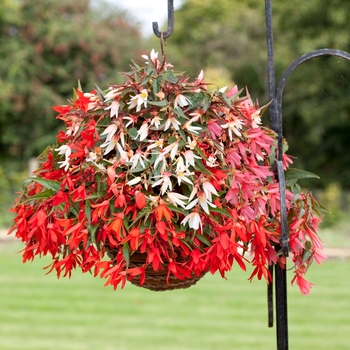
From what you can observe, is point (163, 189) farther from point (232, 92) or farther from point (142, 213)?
point (232, 92)

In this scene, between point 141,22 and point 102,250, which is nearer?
point 102,250

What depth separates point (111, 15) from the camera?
12.5 meters

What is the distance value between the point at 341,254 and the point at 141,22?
287 inches

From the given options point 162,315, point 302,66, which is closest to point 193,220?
point 162,315

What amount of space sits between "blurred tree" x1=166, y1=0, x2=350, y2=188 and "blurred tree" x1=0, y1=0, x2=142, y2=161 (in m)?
1.98

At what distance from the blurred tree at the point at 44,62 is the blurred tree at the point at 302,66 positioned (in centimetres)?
198

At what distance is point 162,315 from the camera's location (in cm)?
537

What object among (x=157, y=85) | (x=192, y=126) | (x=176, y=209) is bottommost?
(x=176, y=209)

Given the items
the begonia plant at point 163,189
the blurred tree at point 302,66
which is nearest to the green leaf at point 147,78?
the begonia plant at point 163,189

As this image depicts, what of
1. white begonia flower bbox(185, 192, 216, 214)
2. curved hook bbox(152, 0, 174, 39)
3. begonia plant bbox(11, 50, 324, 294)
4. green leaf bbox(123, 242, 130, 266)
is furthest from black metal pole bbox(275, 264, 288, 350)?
curved hook bbox(152, 0, 174, 39)

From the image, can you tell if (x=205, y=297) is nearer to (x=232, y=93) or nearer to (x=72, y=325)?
(x=72, y=325)

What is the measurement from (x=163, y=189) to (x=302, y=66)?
1120 cm

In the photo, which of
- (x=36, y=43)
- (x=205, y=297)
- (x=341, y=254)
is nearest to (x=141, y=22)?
(x=36, y=43)

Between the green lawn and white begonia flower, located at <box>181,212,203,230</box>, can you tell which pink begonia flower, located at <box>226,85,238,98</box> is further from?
the green lawn
